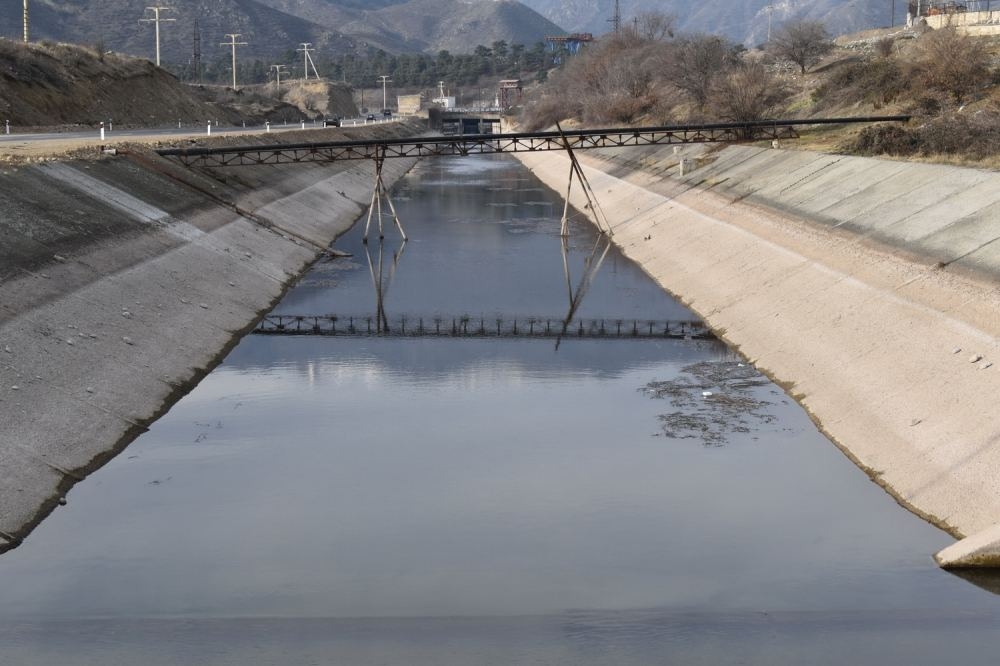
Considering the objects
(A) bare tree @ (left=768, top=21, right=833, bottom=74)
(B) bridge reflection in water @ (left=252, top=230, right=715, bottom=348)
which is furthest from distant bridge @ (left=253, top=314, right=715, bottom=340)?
(A) bare tree @ (left=768, top=21, right=833, bottom=74)

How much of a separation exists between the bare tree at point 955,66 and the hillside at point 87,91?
50.8m

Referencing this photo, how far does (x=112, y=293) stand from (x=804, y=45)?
80381mm

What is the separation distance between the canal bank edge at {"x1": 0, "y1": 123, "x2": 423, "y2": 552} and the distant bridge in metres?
1.63

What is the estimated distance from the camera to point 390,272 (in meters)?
51.2

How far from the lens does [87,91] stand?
309 ft

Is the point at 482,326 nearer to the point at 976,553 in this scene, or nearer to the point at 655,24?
the point at 976,553

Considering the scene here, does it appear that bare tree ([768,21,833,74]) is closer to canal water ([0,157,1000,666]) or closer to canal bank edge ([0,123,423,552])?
canal bank edge ([0,123,423,552])

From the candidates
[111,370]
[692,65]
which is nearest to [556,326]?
[111,370]

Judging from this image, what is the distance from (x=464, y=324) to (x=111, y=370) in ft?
44.4

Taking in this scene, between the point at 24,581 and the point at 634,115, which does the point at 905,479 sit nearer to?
the point at 24,581

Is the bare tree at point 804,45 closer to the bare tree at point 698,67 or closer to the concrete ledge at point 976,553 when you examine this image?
the bare tree at point 698,67

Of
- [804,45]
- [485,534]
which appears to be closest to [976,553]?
[485,534]

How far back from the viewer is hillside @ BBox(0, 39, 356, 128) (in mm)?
83312

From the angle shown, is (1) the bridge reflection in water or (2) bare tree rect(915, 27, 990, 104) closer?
(1) the bridge reflection in water
